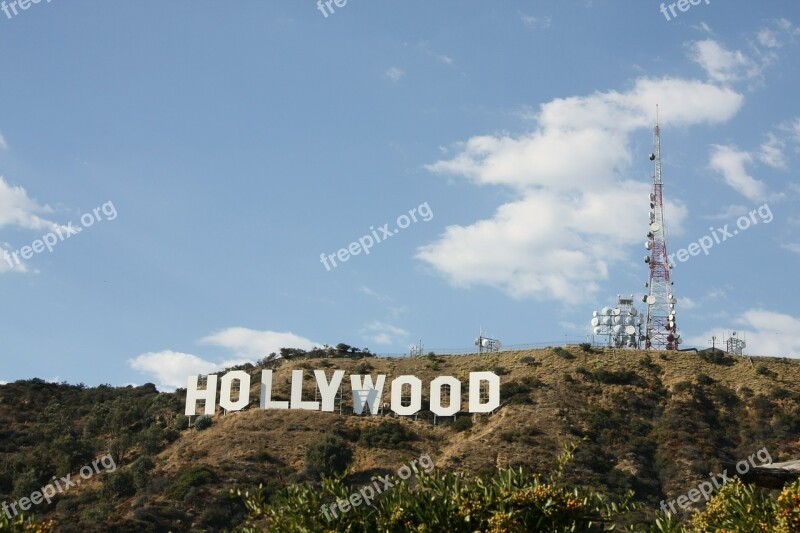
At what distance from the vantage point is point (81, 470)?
7406cm

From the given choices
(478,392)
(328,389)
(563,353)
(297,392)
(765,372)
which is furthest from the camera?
(563,353)

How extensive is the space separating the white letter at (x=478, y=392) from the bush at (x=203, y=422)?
74.9 feet

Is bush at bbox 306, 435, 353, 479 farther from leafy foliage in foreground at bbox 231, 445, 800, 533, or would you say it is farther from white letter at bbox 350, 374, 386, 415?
leafy foliage in foreground at bbox 231, 445, 800, 533

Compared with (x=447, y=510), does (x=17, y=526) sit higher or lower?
lower

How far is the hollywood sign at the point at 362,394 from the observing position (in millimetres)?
75438

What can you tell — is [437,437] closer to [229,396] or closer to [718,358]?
[229,396]

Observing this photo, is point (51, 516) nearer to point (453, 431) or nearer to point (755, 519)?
point (453, 431)

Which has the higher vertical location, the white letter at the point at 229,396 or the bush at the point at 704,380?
the bush at the point at 704,380

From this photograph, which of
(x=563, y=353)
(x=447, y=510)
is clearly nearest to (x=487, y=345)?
(x=563, y=353)

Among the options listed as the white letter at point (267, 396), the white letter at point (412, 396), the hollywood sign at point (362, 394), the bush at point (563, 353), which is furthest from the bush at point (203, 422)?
the bush at point (563, 353)

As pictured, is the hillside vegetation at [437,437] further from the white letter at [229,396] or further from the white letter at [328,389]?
the white letter at [229,396]

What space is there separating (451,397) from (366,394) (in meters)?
7.70

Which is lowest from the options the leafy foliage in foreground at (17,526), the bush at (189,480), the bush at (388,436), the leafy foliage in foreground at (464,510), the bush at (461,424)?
A: the leafy foliage in foreground at (17,526)

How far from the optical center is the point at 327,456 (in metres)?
69.8
